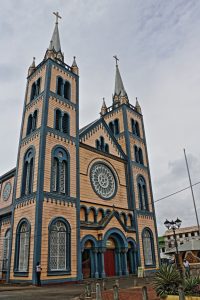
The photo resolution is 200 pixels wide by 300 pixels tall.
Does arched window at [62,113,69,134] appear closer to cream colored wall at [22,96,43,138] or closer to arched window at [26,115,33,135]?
cream colored wall at [22,96,43,138]

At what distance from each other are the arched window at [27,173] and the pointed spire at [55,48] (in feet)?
39.1

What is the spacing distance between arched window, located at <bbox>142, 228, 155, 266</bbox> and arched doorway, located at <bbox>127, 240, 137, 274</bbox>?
1.98 m

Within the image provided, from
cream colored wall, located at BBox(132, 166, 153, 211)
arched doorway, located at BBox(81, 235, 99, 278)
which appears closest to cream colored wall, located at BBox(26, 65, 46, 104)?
cream colored wall, located at BBox(132, 166, 153, 211)

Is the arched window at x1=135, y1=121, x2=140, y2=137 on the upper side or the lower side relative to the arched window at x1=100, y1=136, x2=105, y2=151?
upper

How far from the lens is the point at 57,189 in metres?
23.5

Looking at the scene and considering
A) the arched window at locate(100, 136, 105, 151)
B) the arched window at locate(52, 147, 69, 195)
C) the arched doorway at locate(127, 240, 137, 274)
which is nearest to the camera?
the arched window at locate(52, 147, 69, 195)

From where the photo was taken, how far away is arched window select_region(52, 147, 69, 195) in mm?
23734

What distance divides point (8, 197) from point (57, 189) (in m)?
8.75

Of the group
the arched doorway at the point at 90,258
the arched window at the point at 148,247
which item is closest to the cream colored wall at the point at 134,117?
the arched window at the point at 148,247

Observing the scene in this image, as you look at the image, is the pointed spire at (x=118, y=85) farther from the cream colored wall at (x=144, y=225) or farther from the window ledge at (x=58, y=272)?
the window ledge at (x=58, y=272)

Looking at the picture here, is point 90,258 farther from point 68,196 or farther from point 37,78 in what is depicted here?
point 37,78

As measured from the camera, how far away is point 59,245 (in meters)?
21.7

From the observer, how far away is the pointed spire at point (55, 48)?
29859mm

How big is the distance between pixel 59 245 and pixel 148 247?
14.1 meters
